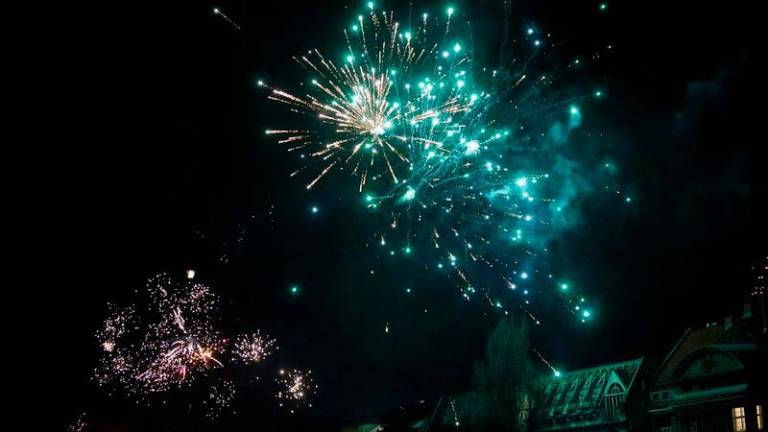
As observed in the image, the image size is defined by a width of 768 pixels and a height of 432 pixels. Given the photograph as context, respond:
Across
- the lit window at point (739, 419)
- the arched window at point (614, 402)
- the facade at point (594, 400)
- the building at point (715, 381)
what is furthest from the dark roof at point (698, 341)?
the lit window at point (739, 419)

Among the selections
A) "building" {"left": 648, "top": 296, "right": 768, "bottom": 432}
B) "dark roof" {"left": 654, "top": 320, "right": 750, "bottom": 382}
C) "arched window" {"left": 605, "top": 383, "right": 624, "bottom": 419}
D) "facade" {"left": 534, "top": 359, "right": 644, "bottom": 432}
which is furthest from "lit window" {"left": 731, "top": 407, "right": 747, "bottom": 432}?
"arched window" {"left": 605, "top": 383, "right": 624, "bottom": 419}

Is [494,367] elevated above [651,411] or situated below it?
above

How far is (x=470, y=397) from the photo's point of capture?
45.0 metres

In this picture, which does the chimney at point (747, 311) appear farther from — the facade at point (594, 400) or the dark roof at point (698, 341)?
the facade at point (594, 400)

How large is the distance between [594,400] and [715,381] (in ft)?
28.5

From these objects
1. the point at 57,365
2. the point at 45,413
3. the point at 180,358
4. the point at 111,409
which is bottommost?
the point at 45,413

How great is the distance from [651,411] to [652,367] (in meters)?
3.85

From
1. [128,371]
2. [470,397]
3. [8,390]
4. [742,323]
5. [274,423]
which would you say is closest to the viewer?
[8,390]

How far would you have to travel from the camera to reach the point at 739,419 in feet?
89.0

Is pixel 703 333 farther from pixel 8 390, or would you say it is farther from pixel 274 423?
pixel 8 390

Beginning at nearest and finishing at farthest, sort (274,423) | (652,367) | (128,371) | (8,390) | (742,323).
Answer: (8,390)
(128,371)
(742,323)
(274,423)
(652,367)

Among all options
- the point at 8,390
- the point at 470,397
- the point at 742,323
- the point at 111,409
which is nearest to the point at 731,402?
the point at 742,323

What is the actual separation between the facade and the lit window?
5830mm

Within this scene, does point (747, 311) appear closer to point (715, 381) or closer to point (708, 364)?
point (708, 364)
